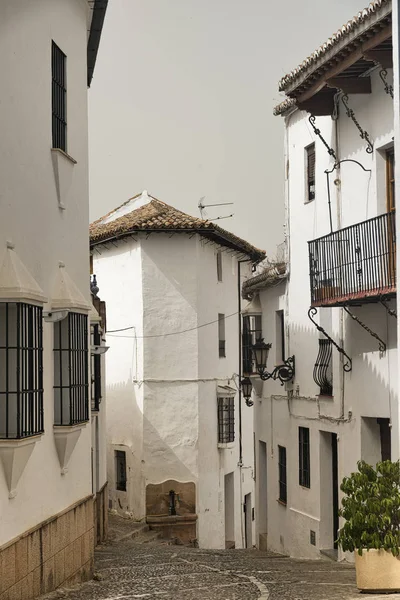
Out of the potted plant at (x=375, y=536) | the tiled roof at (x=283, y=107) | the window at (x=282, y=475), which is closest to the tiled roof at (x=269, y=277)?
the tiled roof at (x=283, y=107)

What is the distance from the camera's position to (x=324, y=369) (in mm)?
18828

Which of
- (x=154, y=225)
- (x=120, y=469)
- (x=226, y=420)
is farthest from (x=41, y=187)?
(x=226, y=420)

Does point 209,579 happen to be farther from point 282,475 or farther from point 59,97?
point 282,475

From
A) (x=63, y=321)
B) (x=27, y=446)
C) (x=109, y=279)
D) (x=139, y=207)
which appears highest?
(x=139, y=207)

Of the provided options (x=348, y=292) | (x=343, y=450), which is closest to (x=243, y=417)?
(x=343, y=450)

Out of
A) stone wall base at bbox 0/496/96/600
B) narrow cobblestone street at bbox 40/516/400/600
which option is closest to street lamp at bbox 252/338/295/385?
narrow cobblestone street at bbox 40/516/400/600

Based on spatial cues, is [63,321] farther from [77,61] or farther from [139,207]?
[139,207]

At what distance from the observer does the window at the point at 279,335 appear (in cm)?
2278

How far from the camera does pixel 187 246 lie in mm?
30328

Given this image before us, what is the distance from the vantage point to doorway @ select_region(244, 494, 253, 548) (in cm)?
3388

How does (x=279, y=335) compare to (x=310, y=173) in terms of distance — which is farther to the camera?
(x=279, y=335)

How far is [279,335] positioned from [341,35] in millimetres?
9073

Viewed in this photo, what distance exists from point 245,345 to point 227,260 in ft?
33.7

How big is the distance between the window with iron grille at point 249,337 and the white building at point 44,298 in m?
8.68
